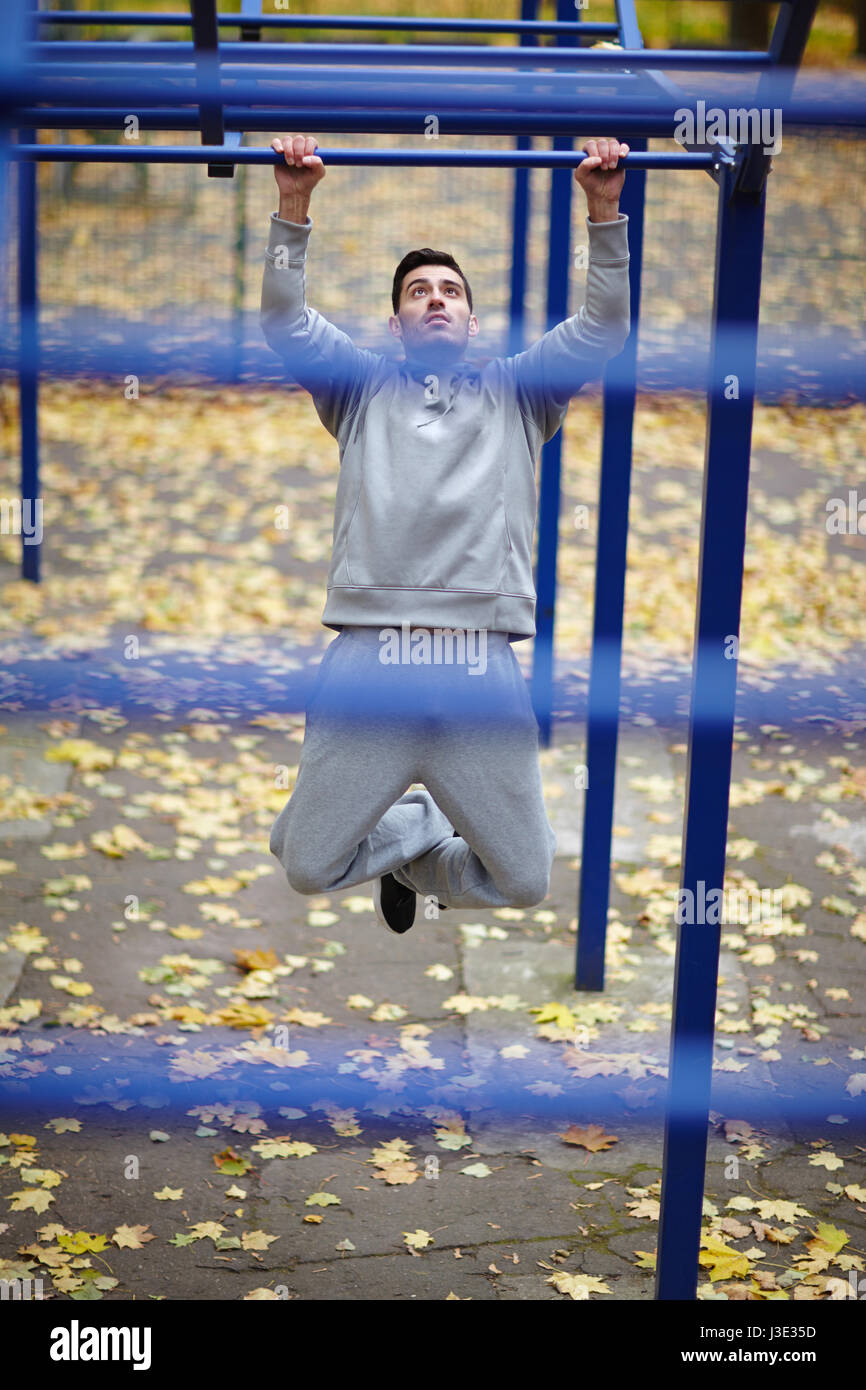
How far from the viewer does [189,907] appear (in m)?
5.04

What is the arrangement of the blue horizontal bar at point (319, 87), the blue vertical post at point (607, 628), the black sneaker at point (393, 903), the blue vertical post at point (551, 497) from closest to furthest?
1. the blue horizontal bar at point (319, 87)
2. the black sneaker at point (393, 903)
3. the blue vertical post at point (607, 628)
4. the blue vertical post at point (551, 497)

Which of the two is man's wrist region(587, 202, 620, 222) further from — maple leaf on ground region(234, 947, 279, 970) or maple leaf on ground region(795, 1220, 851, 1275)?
maple leaf on ground region(234, 947, 279, 970)

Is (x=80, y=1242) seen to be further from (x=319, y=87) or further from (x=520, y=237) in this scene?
(x=520, y=237)

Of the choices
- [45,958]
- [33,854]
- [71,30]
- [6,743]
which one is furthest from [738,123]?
[71,30]

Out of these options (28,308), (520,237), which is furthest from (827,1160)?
(28,308)

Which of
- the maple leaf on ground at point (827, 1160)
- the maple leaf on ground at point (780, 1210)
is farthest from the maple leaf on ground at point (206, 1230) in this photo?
the maple leaf on ground at point (827, 1160)

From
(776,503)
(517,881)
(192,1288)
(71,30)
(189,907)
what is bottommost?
(192,1288)

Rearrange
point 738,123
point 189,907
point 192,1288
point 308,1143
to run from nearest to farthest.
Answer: point 738,123 → point 192,1288 → point 308,1143 → point 189,907

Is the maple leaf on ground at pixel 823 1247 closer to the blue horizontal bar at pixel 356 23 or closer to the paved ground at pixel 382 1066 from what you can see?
the paved ground at pixel 382 1066

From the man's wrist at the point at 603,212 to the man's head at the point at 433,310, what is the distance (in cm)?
28

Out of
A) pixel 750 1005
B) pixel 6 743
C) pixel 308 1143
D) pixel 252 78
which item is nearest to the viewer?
pixel 252 78

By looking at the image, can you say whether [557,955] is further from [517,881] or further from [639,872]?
[517,881]

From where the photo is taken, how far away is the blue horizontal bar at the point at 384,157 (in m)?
2.64

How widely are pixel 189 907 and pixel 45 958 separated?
1.74 feet
